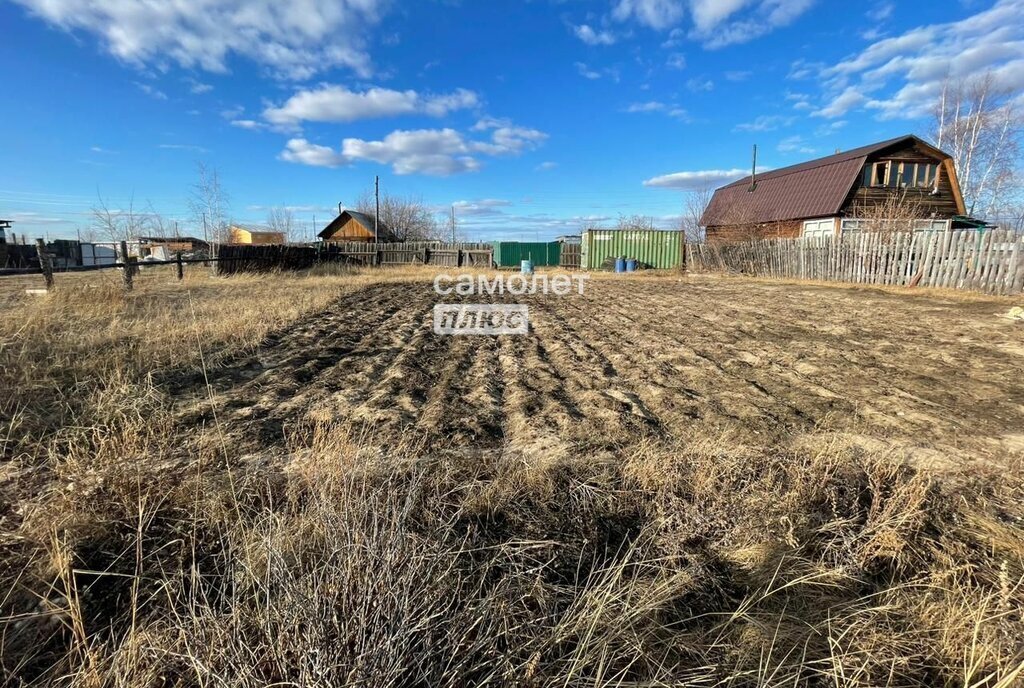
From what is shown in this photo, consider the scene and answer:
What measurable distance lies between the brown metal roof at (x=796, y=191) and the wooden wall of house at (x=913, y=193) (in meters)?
0.55

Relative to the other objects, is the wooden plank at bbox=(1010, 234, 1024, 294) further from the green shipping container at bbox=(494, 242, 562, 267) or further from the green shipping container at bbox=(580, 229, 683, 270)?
the green shipping container at bbox=(494, 242, 562, 267)

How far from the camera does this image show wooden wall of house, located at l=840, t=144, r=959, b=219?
20234 millimetres

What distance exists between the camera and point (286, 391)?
4074 mm

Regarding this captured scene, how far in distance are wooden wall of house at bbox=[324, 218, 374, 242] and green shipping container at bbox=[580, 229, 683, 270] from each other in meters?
23.1

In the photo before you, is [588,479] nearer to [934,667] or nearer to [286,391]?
[934,667]

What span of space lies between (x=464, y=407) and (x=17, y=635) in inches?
104

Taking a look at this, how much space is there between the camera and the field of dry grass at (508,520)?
4.54 feet

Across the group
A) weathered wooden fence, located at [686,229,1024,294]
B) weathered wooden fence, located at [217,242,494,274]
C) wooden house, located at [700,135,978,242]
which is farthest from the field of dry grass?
weathered wooden fence, located at [217,242,494,274]

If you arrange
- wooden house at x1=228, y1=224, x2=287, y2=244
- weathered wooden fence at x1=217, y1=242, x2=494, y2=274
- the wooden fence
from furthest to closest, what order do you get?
1. wooden house at x1=228, y1=224, x2=287, y2=244
2. the wooden fence
3. weathered wooden fence at x1=217, y1=242, x2=494, y2=274

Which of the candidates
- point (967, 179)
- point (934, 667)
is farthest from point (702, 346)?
point (967, 179)

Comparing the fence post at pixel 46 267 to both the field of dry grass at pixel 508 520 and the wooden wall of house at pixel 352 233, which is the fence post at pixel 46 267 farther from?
the wooden wall of house at pixel 352 233

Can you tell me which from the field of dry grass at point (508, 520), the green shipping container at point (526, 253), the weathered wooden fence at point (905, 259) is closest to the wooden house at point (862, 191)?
the weathered wooden fence at point (905, 259)

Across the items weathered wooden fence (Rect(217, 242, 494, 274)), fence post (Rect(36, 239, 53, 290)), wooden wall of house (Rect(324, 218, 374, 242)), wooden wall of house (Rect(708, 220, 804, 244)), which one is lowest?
fence post (Rect(36, 239, 53, 290))

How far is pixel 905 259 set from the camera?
11984mm
